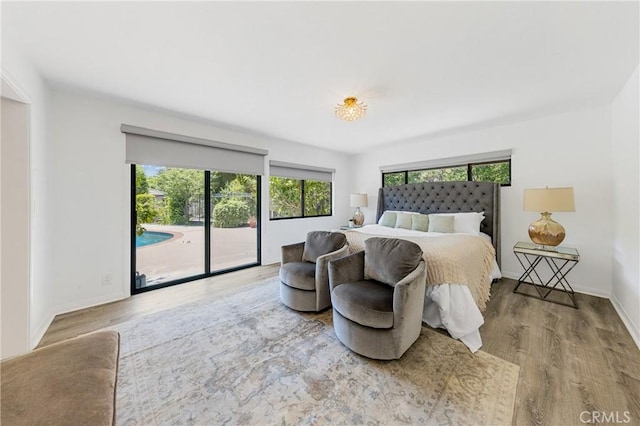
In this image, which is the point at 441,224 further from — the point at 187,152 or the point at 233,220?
the point at 187,152

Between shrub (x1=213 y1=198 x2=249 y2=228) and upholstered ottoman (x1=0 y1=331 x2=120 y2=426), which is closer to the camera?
upholstered ottoman (x1=0 y1=331 x2=120 y2=426)

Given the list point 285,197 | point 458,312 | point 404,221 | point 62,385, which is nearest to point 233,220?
point 285,197

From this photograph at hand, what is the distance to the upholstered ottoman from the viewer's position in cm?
77

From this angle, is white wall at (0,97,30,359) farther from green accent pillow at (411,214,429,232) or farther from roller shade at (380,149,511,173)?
roller shade at (380,149,511,173)

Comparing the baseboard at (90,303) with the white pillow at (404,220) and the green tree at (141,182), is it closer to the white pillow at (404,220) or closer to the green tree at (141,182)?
the green tree at (141,182)

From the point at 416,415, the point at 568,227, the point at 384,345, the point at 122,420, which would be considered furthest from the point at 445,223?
the point at 122,420

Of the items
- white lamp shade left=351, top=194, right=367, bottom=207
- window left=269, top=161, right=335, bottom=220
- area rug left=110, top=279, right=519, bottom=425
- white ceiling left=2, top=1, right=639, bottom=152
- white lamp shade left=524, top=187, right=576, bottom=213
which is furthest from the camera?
white lamp shade left=351, top=194, right=367, bottom=207

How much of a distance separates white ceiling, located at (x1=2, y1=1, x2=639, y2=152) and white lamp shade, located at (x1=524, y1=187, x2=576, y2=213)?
107 cm

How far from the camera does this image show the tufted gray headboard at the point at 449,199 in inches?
142

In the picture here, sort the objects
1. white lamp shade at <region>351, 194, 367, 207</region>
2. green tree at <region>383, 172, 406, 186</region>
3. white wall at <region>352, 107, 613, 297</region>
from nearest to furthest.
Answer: white wall at <region>352, 107, 613, 297</region>
green tree at <region>383, 172, 406, 186</region>
white lamp shade at <region>351, 194, 367, 207</region>

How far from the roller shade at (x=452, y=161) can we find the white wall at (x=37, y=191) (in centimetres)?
495

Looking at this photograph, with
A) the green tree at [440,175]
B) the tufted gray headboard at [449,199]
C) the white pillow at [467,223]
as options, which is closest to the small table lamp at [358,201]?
the tufted gray headboard at [449,199]

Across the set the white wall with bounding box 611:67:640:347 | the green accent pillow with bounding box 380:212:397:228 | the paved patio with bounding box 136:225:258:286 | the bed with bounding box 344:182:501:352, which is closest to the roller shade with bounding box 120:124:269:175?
the paved patio with bounding box 136:225:258:286

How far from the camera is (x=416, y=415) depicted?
4.48 ft
